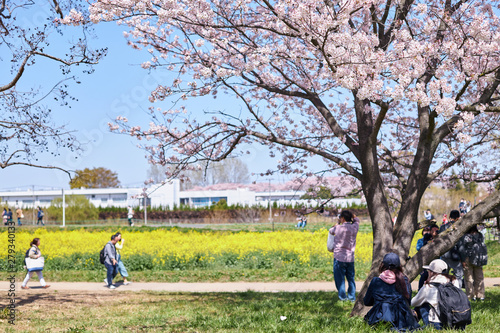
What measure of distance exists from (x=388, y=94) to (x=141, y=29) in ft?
14.7

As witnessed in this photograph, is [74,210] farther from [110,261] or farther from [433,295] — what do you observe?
[433,295]

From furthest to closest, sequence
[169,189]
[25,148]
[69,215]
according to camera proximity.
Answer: [169,189] → [69,215] → [25,148]

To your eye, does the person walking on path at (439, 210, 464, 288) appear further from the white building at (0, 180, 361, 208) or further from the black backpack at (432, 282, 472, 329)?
the white building at (0, 180, 361, 208)

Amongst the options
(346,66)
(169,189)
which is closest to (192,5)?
(346,66)

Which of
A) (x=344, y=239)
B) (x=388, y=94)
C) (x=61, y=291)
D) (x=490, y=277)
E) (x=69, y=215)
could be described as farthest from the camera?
(x=69, y=215)

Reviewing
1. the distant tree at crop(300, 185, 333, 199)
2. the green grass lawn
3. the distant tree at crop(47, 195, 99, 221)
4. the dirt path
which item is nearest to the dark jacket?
the green grass lawn

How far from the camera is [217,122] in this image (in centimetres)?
905

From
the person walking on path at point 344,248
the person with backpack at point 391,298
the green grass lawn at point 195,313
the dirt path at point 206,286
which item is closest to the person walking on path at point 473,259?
the green grass lawn at point 195,313

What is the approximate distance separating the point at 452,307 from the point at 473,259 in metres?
3.60

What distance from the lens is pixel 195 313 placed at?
28.3ft

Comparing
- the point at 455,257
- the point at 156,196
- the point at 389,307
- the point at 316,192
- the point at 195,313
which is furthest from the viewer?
the point at 156,196

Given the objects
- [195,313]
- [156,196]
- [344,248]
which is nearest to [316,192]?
[344,248]

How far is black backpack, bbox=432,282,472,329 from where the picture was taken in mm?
6590

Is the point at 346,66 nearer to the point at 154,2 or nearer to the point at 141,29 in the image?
the point at 154,2
